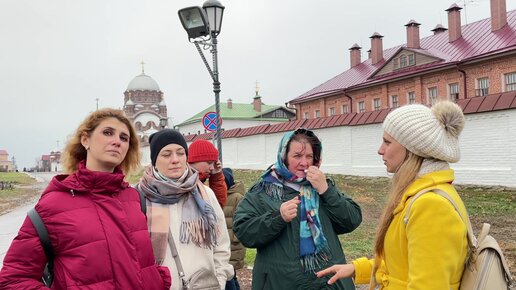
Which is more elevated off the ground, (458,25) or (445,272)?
(458,25)

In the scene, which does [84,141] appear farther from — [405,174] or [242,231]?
[405,174]

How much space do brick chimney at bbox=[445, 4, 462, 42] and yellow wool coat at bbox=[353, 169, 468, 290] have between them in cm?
3322

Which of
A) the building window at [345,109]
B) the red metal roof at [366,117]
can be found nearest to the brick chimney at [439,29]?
the building window at [345,109]

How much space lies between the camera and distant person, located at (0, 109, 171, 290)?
2102mm

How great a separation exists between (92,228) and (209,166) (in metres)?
2.19

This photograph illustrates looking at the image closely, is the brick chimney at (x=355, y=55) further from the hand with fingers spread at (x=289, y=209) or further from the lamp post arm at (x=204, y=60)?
the hand with fingers spread at (x=289, y=209)

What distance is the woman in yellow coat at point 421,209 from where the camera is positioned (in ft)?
5.75

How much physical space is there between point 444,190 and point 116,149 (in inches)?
70.8

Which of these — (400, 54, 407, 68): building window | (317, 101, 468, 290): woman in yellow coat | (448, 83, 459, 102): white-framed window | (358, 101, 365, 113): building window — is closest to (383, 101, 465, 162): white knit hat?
(317, 101, 468, 290): woman in yellow coat

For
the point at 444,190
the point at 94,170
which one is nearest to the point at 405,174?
the point at 444,190

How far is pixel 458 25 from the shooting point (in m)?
31.1

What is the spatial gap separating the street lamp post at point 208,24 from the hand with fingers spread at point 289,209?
485 cm

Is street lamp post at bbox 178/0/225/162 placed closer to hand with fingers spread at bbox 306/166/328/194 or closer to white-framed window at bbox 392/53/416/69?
hand with fingers spread at bbox 306/166/328/194

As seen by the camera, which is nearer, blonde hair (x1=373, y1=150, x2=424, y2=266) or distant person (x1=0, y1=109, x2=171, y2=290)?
blonde hair (x1=373, y1=150, x2=424, y2=266)
